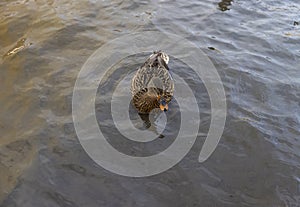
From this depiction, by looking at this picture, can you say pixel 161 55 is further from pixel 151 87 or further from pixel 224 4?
pixel 224 4

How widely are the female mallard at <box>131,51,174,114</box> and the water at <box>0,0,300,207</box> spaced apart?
584 millimetres

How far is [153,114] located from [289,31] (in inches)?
166

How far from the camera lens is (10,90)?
656 cm

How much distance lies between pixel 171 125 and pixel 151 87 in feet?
2.68

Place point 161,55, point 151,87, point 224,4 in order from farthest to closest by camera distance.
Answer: point 224,4, point 161,55, point 151,87

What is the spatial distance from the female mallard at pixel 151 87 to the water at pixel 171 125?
23.0 inches

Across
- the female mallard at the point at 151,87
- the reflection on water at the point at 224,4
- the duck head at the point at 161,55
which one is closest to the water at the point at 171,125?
the reflection on water at the point at 224,4

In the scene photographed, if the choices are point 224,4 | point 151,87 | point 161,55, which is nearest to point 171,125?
point 151,87

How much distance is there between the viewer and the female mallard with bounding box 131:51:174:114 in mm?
6371

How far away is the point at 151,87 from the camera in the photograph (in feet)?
21.4

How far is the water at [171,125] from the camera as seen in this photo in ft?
16.5

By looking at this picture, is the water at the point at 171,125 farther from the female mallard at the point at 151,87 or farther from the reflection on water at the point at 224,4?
the female mallard at the point at 151,87

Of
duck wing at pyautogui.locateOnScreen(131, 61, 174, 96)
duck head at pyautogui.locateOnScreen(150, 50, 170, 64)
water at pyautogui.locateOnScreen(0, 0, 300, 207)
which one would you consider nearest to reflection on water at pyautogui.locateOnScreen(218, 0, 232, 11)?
water at pyautogui.locateOnScreen(0, 0, 300, 207)

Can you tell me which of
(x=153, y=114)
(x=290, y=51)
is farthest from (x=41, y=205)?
(x=290, y=51)
